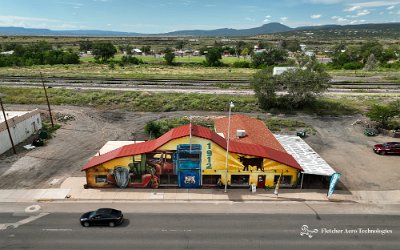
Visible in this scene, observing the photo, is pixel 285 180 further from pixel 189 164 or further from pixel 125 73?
pixel 125 73

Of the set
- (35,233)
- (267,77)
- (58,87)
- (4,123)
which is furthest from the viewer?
(58,87)

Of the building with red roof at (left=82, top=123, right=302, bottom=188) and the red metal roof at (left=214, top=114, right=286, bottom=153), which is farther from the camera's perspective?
the red metal roof at (left=214, top=114, right=286, bottom=153)

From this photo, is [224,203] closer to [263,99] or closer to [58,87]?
[263,99]

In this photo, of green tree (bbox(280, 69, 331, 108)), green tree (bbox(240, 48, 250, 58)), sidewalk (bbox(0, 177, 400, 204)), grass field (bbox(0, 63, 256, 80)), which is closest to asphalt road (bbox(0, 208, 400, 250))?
sidewalk (bbox(0, 177, 400, 204))

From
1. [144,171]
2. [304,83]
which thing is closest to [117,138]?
[144,171]

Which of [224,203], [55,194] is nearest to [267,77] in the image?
[224,203]

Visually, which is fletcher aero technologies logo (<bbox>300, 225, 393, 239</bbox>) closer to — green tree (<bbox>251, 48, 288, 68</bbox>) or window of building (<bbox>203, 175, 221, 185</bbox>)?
window of building (<bbox>203, 175, 221, 185</bbox>)

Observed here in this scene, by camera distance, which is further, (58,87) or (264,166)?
(58,87)
